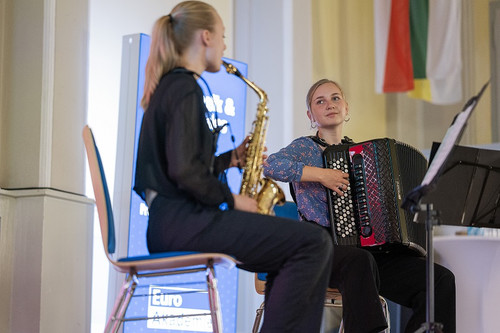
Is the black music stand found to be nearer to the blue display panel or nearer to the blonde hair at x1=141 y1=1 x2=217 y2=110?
the blonde hair at x1=141 y1=1 x2=217 y2=110

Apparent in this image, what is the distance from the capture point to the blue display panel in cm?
313

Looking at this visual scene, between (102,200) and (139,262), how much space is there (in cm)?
25

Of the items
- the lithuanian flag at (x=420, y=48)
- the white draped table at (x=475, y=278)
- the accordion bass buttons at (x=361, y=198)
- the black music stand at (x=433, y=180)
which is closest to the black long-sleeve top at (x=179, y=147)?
the black music stand at (x=433, y=180)

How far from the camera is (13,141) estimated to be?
9.43 feet

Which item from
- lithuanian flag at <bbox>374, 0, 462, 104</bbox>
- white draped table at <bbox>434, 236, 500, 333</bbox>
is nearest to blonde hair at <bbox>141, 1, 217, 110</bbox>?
white draped table at <bbox>434, 236, 500, 333</bbox>

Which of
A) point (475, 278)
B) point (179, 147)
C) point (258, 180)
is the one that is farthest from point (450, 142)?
point (475, 278)

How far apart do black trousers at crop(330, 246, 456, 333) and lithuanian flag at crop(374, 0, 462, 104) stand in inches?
97.8

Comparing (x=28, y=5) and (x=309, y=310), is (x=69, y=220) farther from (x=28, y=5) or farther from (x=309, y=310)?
(x=309, y=310)

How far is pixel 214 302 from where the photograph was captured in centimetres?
204

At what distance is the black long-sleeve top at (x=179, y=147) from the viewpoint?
1.96m

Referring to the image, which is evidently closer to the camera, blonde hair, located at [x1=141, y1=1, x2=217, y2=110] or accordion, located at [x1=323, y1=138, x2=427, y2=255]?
blonde hair, located at [x1=141, y1=1, x2=217, y2=110]

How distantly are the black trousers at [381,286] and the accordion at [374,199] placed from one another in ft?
0.33

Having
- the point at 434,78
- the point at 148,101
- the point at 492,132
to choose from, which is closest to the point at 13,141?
the point at 148,101

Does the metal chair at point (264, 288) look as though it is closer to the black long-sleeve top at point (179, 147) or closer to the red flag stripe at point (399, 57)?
the black long-sleeve top at point (179, 147)
